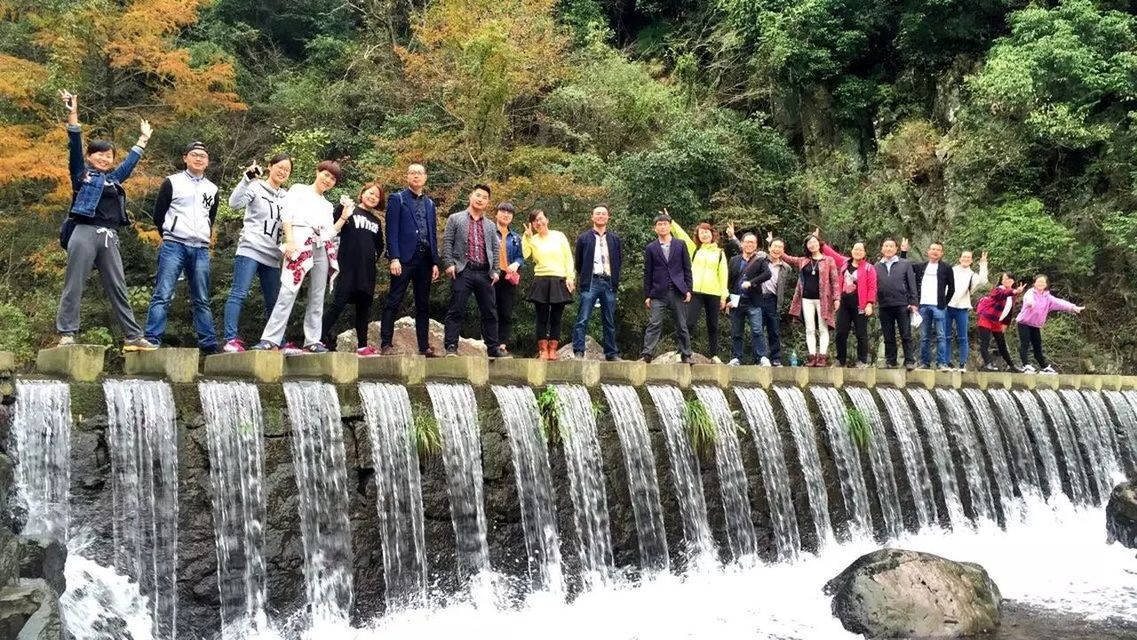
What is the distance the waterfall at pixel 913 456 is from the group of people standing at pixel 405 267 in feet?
2.52

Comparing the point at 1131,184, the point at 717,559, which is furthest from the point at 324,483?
the point at 1131,184

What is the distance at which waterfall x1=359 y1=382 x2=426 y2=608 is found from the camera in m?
7.13

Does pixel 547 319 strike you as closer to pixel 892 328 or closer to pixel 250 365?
pixel 250 365

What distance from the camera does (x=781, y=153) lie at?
71.1ft

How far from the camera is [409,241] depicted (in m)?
8.07

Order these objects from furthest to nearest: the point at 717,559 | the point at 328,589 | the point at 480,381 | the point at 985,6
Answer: the point at 985,6
the point at 717,559
the point at 480,381
the point at 328,589

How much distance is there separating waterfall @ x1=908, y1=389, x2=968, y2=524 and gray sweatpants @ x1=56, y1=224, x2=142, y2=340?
9.58m

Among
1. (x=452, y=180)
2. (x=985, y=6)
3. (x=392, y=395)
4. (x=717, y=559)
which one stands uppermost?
(x=985, y=6)

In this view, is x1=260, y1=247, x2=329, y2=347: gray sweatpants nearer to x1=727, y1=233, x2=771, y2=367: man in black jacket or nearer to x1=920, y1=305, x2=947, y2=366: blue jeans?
x1=727, y1=233, x2=771, y2=367: man in black jacket

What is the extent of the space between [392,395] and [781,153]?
16.4 meters

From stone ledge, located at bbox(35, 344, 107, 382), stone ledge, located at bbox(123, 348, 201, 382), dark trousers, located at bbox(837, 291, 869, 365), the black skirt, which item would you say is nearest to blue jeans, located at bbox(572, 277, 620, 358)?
the black skirt

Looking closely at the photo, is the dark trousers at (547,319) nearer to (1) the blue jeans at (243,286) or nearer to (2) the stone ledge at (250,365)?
(1) the blue jeans at (243,286)

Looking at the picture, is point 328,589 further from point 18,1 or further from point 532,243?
point 18,1

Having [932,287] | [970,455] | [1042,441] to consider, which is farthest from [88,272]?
[1042,441]
